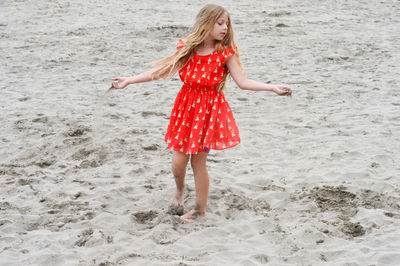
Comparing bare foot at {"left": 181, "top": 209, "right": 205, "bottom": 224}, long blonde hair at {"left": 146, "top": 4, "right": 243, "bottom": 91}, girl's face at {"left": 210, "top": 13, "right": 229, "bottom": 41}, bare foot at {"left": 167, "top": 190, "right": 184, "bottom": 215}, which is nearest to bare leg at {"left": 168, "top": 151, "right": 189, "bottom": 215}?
bare foot at {"left": 167, "top": 190, "right": 184, "bottom": 215}

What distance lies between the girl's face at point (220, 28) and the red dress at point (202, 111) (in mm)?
109

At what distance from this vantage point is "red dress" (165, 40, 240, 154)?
3363mm

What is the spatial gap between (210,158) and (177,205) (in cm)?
112

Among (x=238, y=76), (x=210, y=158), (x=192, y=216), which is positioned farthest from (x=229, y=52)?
(x=210, y=158)

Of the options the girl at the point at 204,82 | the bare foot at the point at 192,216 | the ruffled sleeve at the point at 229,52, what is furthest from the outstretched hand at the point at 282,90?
the bare foot at the point at 192,216

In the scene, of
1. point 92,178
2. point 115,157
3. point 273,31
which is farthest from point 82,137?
point 273,31

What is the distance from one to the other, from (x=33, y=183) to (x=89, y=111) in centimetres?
188

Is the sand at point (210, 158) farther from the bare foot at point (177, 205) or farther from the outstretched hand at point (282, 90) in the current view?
the outstretched hand at point (282, 90)

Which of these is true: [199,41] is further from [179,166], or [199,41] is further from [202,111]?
[179,166]

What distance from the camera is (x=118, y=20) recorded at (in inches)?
410

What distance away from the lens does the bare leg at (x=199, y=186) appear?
3.57 meters

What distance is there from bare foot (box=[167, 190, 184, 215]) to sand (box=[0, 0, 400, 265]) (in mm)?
63

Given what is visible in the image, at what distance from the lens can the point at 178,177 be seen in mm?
3715

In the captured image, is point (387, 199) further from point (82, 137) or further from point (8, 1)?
point (8, 1)
